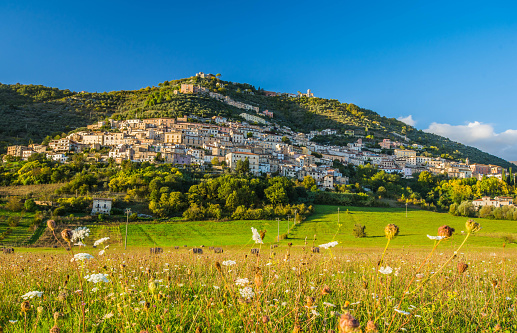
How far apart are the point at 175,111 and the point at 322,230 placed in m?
80.8

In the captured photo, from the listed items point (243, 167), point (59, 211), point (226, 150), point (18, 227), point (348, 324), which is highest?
point (226, 150)

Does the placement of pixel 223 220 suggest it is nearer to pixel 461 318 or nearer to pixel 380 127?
pixel 461 318

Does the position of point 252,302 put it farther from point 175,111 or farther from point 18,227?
point 175,111

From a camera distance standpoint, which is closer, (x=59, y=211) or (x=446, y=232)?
(x=446, y=232)

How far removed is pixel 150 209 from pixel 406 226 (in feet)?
114

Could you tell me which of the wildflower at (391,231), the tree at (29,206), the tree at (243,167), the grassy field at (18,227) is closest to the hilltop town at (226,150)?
the tree at (243,167)

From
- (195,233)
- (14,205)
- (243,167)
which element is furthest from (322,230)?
(14,205)

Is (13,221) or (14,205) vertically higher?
(14,205)

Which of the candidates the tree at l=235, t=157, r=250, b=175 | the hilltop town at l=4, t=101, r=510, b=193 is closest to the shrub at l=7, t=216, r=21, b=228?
the hilltop town at l=4, t=101, r=510, b=193

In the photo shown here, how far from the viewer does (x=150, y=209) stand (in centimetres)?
4550

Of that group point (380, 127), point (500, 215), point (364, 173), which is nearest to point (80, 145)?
point (364, 173)

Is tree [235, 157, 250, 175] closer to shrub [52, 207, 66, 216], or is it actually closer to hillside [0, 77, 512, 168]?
shrub [52, 207, 66, 216]

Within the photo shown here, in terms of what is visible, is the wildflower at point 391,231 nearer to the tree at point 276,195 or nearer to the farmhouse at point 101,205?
the farmhouse at point 101,205

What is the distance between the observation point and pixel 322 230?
40188 millimetres
